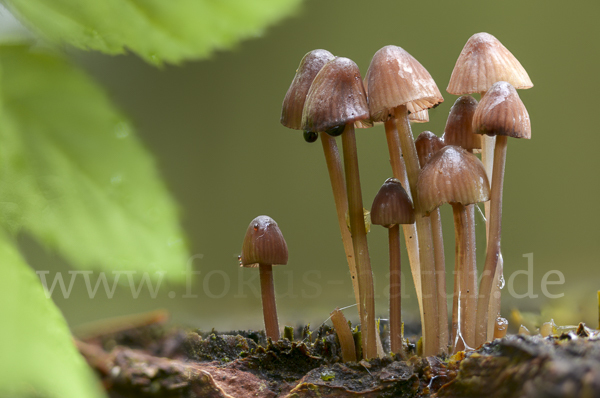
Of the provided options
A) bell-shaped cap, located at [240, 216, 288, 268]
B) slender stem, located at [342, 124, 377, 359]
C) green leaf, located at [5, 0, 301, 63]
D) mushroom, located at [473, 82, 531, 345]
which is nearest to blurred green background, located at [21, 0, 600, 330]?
bell-shaped cap, located at [240, 216, 288, 268]

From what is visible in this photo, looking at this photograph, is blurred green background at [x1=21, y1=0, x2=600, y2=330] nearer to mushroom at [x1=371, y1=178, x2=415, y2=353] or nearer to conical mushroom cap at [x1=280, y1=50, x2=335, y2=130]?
conical mushroom cap at [x1=280, y1=50, x2=335, y2=130]

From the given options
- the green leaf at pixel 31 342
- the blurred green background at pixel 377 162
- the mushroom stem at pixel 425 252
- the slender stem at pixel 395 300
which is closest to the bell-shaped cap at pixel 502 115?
the mushroom stem at pixel 425 252

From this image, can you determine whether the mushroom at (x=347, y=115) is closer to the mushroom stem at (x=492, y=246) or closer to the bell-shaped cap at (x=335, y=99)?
the bell-shaped cap at (x=335, y=99)

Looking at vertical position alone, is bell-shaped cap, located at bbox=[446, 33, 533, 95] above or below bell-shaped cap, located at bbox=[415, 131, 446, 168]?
above

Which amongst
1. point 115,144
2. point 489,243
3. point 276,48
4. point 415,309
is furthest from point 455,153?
point 415,309

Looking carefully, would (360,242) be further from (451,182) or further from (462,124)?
(462,124)

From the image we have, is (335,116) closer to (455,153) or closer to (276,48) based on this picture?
(455,153)
